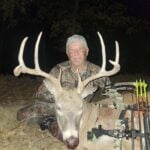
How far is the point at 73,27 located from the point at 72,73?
6.58 metres

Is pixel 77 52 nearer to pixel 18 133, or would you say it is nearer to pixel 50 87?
pixel 50 87

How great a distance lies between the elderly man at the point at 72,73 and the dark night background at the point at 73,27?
602 cm

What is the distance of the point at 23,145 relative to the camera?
690 centimetres

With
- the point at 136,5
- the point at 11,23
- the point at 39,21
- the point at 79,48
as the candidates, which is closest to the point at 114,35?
the point at 136,5

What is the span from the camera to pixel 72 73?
684 cm

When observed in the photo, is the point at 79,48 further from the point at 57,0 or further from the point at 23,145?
the point at 57,0

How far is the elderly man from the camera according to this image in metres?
6.74

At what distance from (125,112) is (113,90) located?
47 centimetres

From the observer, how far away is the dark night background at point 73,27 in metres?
14.0

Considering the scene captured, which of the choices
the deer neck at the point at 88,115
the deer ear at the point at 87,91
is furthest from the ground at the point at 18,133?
the deer ear at the point at 87,91

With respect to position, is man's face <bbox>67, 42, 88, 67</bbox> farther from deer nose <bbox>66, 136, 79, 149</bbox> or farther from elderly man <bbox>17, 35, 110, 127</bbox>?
deer nose <bbox>66, 136, 79, 149</bbox>

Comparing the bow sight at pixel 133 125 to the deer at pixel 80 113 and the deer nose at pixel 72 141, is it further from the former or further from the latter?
the deer nose at pixel 72 141

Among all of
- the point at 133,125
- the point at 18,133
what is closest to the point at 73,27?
the point at 18,133

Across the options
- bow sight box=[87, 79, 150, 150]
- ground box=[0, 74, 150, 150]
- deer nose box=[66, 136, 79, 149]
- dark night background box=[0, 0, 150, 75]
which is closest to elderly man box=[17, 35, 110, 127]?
ground box=[0, 74, 150, 150]
